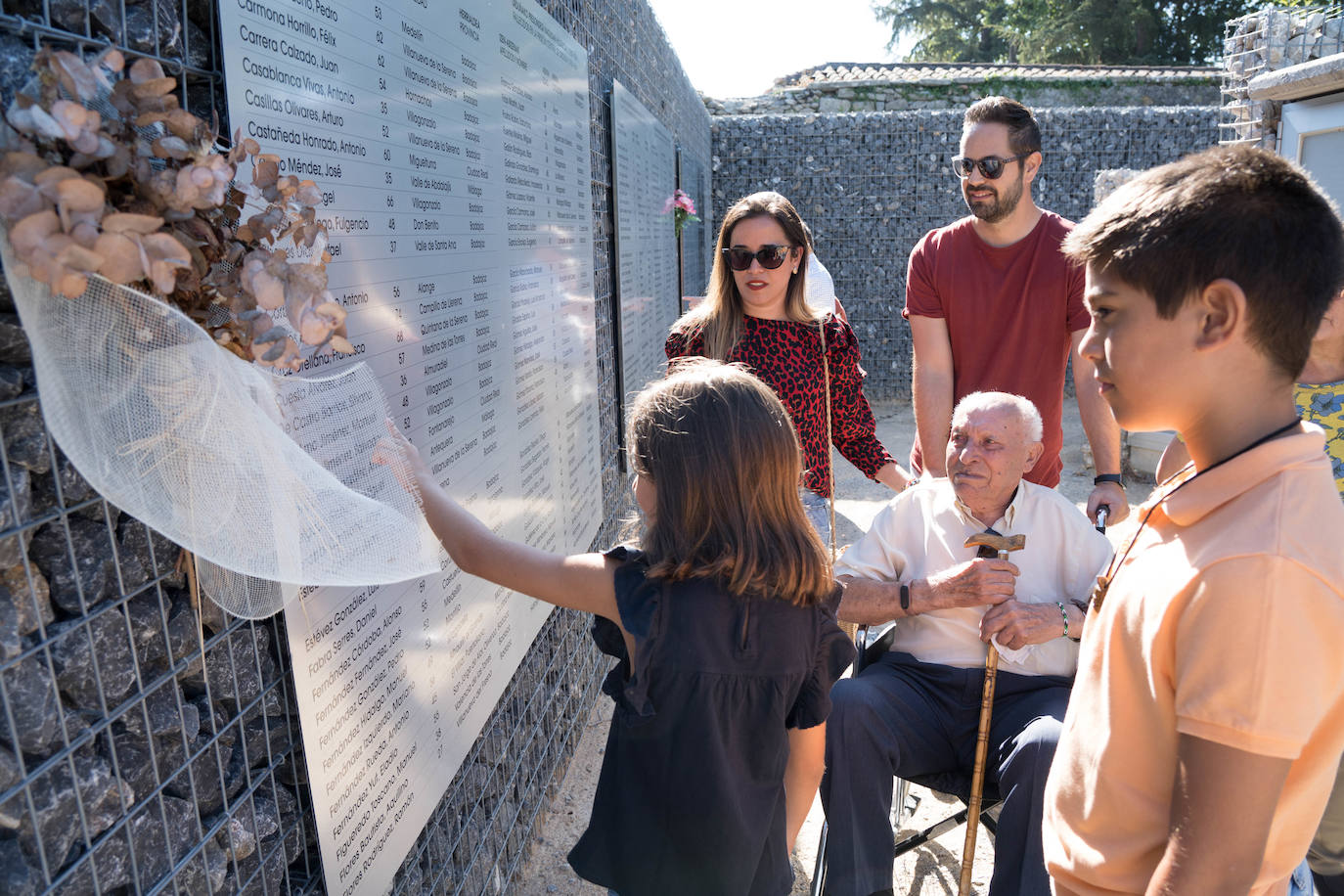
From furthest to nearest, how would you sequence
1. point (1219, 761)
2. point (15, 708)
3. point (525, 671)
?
point (525, 671), point (1219, 761), point (15, 708)

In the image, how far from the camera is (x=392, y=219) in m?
1.68

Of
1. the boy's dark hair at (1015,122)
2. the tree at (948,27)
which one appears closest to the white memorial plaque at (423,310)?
the boy's dark hair at (1015,122)

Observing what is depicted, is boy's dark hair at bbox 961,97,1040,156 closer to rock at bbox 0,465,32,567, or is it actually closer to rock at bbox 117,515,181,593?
rock at bbox 117,515,181,593

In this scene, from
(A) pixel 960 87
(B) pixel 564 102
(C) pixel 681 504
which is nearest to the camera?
(C) pixel 681 504

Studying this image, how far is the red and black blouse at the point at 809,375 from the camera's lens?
9.61 ft

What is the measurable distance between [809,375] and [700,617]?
5.10 ft

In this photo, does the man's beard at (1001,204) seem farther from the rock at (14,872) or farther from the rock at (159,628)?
the rock at (14,872)

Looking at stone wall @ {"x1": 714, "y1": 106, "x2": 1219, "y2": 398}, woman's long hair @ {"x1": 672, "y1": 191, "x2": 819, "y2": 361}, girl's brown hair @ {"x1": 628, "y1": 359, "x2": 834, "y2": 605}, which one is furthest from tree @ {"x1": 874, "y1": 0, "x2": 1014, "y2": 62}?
girl's brown hair @ {"x1": 628, "y1": 359, "x2": 834, "y2": 605}

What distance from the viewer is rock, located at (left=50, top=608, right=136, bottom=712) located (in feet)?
3.17

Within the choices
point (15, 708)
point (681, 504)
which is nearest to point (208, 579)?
point (15, 708)

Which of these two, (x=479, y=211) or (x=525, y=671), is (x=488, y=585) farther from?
(x=479, y=211)

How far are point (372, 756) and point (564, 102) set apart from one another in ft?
7.57

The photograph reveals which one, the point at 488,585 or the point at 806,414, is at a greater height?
the point at 806,414

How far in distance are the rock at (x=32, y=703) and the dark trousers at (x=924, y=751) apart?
1.84 m
